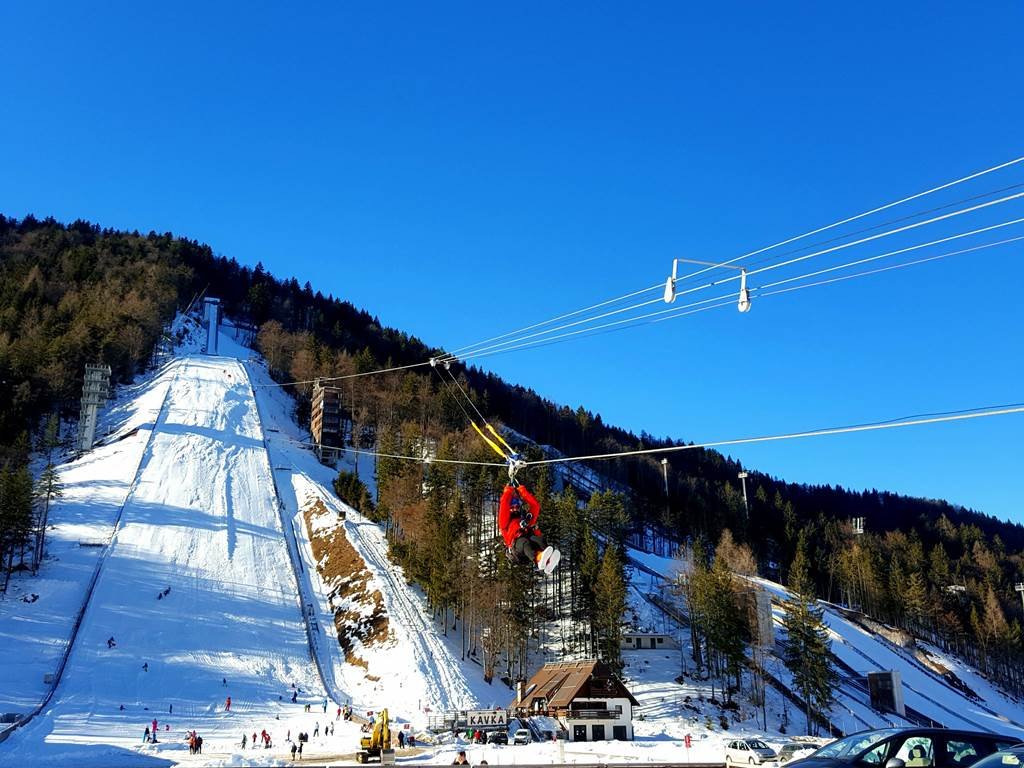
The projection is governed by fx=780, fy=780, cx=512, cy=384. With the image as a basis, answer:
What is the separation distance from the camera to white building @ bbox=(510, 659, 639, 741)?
135 feet

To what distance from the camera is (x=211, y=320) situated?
149625 millimetres

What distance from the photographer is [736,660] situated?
5225cm

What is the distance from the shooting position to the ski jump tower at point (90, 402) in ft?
264

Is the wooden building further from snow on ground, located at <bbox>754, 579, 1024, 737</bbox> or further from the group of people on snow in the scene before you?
the group of people on snow

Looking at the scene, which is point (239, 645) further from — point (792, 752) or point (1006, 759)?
point (1006, 759)

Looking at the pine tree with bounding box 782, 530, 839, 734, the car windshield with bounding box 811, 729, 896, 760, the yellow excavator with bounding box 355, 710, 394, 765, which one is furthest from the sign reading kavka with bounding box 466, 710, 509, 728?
the car windshield with bounding box 811, 729, 896, 760

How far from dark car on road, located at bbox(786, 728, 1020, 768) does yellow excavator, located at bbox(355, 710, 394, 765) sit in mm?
18622

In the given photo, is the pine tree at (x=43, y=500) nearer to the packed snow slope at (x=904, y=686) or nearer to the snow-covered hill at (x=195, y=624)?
the snow-covered hill at (x=195, y=624)

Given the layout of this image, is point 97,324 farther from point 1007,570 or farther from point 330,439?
point 1007,570

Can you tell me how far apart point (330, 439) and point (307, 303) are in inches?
3366

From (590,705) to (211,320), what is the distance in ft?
419

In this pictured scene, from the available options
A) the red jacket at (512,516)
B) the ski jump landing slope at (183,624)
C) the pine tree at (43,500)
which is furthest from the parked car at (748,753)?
the pine tree at (43,500)

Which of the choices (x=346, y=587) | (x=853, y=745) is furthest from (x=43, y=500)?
(x=853, y=745)

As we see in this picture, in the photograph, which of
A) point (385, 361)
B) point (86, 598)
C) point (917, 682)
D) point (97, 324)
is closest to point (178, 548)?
point (86, 598)
